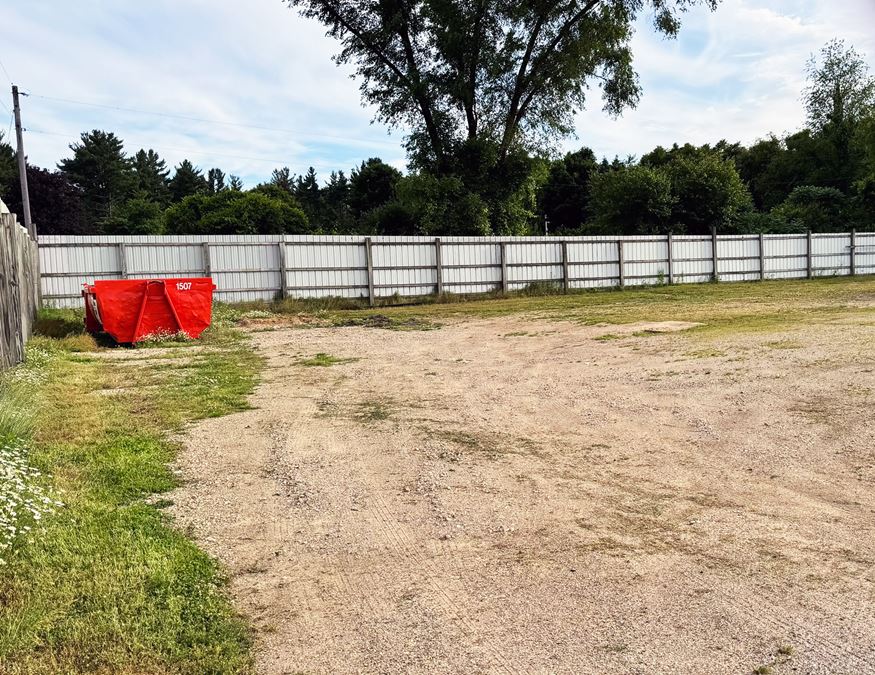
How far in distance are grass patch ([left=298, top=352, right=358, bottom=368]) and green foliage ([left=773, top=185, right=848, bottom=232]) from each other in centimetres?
3398

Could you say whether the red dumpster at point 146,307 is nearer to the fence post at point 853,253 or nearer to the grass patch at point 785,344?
the grass patch at point 785,344

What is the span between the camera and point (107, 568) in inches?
123

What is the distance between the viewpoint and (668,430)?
5.57 meters

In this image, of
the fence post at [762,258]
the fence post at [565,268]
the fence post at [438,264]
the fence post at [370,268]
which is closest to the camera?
the fence post at [370,268]

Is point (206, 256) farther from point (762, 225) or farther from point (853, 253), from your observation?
point (762, 225)

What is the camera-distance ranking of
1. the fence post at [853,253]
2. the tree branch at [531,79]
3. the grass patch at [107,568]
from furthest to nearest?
the fence post at [853,253], the tree branch at [531,79], the grass patch at [107,568]

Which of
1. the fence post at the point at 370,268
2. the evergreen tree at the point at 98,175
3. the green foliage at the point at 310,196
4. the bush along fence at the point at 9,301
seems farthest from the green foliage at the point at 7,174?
the bush along fence at the point at 9,301

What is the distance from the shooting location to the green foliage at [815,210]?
39.2 meters

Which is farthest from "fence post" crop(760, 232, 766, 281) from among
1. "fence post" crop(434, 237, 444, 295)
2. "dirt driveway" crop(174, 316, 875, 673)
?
"dirt driveway" crop(174, 316, 875, 673)

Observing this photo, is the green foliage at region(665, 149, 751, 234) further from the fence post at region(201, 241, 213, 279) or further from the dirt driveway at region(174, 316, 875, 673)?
the dirt driveway at region(174, 316, 875, 673)

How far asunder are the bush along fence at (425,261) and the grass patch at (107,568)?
13543 millimetres

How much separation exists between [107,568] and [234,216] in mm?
37596

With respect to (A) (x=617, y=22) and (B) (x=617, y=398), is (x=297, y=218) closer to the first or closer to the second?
(A) (x=617, y=22)

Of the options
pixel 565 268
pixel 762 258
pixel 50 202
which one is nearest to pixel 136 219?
pixel 50 202
